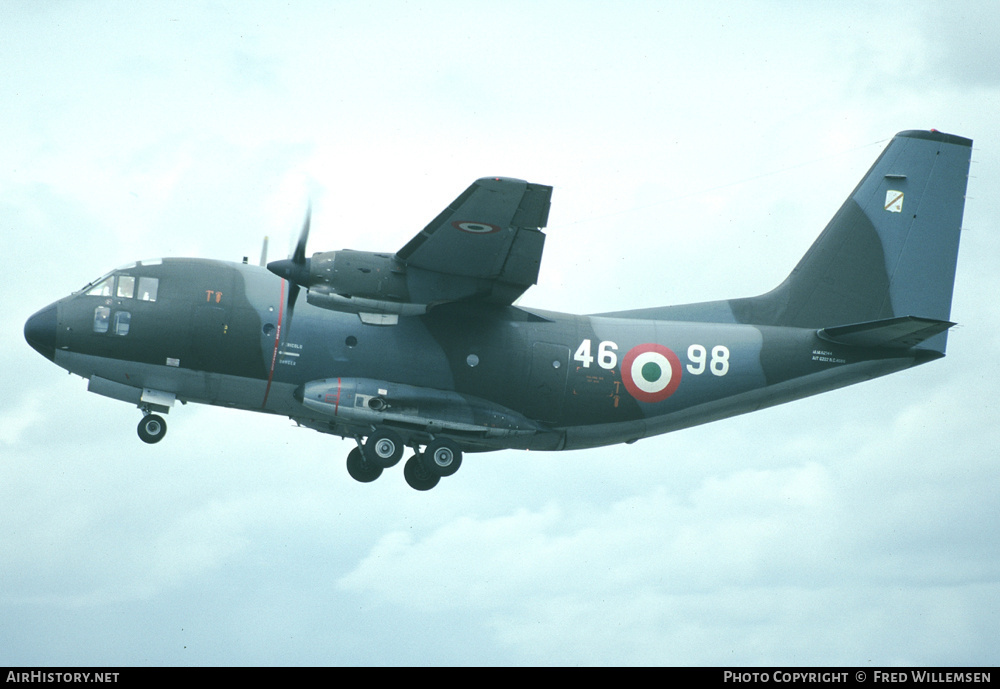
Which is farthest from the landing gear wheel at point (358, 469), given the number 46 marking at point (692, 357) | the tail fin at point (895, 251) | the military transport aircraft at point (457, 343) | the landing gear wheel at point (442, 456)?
the tail fin at point (895, 251)

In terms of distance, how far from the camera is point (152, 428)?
21.4 m

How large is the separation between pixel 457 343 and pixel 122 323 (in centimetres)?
623

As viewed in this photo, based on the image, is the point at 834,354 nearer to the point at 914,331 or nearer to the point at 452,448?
the point at 914,331

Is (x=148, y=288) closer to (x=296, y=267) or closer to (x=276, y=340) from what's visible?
(x=276, y=340)

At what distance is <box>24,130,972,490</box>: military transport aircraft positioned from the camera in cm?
2056

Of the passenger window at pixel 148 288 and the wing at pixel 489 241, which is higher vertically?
the wing at pixel 489 241

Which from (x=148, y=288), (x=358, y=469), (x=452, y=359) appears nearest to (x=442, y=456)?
(x=452, y=359)

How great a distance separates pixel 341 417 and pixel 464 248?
13.1 feet

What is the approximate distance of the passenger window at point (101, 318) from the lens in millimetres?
20844

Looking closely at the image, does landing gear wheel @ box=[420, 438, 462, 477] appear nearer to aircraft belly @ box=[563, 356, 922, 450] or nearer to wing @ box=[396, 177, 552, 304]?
aircraft belly @ box=[563, 356, 922, 450]

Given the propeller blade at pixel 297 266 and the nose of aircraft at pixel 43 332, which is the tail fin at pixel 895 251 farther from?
the nose of aircraft at pixel 43 332

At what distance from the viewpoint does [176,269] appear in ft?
69.8

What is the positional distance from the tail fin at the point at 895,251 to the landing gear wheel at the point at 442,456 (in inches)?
267
